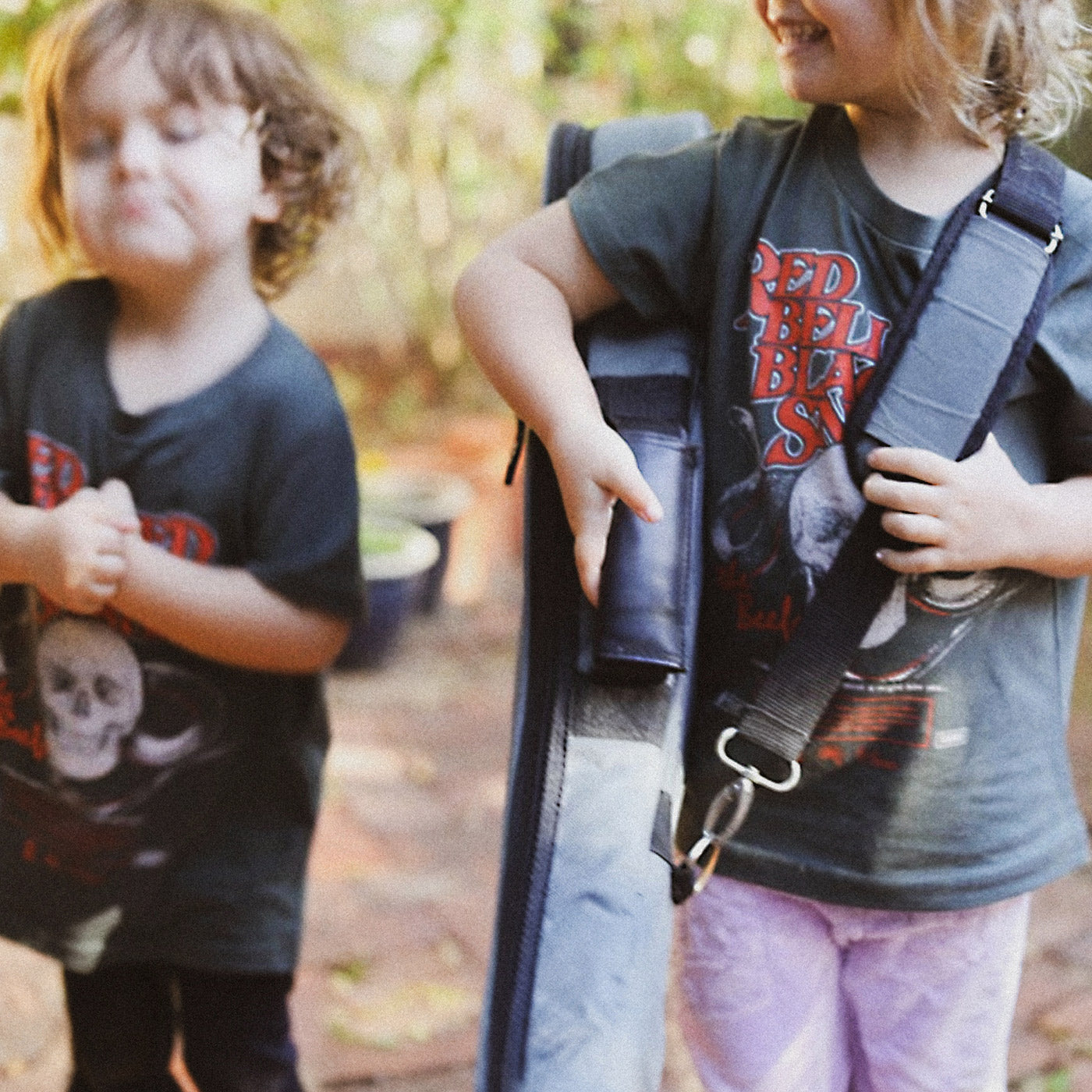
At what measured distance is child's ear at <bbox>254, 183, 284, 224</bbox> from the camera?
157cm

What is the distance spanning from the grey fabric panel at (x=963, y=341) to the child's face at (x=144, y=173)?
2.51ft

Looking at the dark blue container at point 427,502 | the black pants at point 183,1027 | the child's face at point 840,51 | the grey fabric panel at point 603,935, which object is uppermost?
the child's face at point 840,51

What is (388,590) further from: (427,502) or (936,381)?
(936,381)

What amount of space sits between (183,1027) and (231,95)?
109cm

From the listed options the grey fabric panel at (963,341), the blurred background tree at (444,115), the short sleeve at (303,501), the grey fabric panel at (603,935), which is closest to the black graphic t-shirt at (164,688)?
the short sleeve at (303,501)

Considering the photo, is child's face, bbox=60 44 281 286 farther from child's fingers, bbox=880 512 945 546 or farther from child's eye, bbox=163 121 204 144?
child's fingers, bbox=880 512 945 546

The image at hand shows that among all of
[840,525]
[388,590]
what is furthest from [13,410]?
[388,590]

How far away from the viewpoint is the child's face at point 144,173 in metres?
1.43

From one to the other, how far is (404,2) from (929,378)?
2945mm

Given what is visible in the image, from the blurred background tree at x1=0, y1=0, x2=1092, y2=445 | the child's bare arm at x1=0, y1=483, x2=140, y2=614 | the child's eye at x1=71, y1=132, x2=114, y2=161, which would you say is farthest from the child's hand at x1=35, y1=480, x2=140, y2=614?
the blurred background tree at x1=0, y1=0, x2=1092, y2=445

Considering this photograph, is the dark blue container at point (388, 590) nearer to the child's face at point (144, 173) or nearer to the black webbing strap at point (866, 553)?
the child's face at point (144, 173)

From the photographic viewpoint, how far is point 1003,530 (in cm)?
116

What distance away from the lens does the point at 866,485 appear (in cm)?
113

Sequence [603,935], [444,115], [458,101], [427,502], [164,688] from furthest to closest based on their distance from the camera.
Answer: [444,115] < [458,101] < [427,502] < [164,688] < [603,935]
